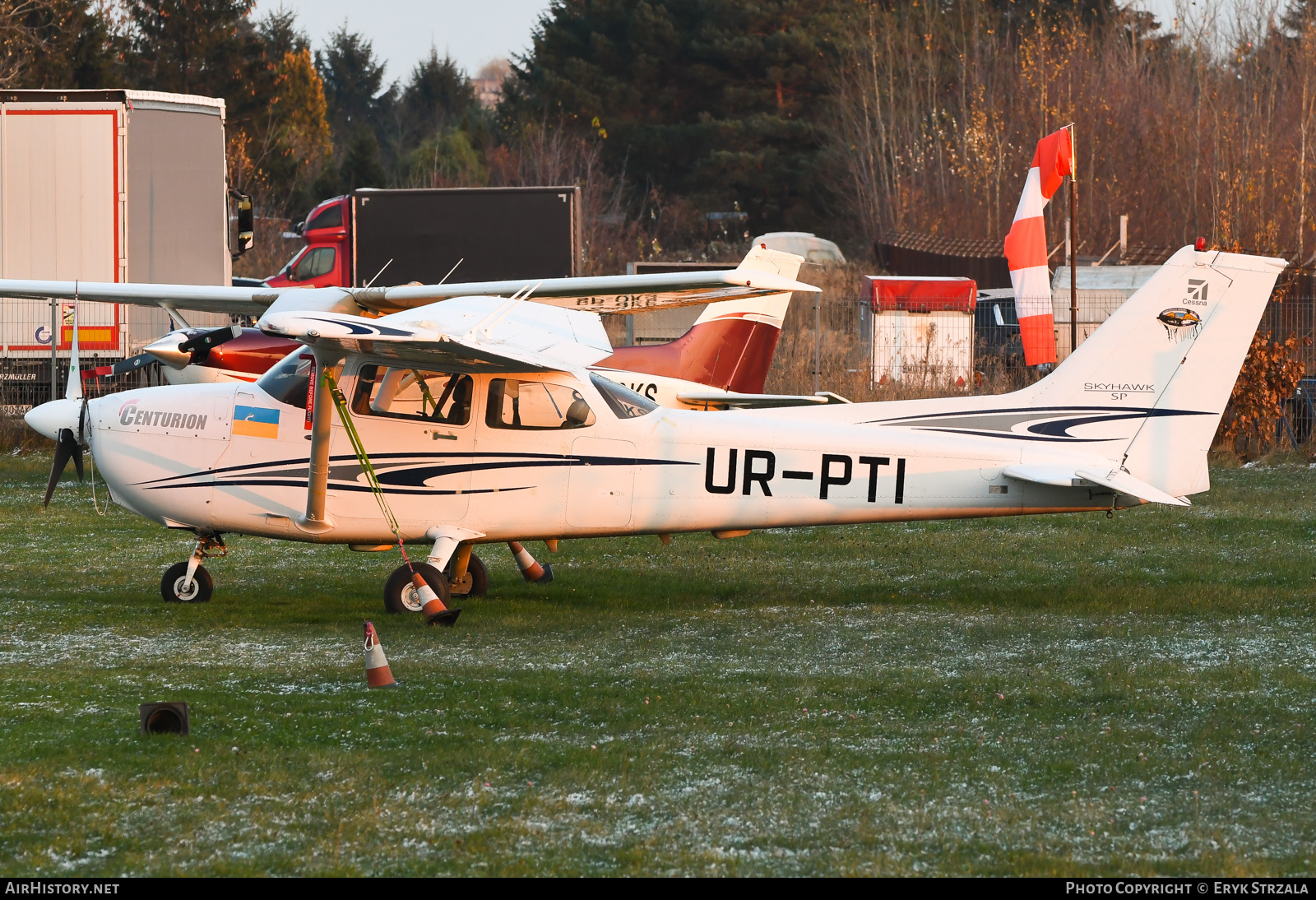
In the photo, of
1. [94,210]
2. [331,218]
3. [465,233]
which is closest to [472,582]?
[94,210]

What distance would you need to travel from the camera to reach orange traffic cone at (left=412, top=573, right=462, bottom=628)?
8.59 m

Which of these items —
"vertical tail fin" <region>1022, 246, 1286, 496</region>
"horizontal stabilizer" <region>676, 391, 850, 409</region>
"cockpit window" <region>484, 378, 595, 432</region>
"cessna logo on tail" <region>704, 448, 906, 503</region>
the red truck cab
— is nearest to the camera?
"vertical tail fin" <region>1022, 246, 1286, 496</region>

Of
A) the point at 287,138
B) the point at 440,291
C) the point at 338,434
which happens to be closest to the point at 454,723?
the point at 338,434

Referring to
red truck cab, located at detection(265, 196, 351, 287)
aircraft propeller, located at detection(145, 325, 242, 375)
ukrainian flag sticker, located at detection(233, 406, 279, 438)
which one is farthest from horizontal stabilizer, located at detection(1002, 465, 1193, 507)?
red truck cab, located at detection(265, 196, 351, 287)

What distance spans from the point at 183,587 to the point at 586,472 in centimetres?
284

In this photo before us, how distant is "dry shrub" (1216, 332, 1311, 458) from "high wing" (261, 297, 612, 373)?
1169 cm

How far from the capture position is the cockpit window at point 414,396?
9.29 meters

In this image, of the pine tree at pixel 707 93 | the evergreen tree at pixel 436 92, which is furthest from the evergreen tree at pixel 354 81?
the pine tree at pixel 707 93

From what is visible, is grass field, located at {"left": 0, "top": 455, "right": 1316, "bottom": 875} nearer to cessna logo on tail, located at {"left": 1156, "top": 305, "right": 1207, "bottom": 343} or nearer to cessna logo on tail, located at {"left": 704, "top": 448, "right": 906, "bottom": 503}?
cessna logo on tail, located at {"left": 704, "top": 448, "right": 906, "bottom": 503}

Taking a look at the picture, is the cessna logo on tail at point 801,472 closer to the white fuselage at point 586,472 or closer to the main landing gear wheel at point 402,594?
the white fuselage at point 586,472

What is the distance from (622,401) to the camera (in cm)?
947

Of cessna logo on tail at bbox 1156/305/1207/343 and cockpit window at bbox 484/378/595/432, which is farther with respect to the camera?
cockpit window at bbox 484/378/595/432

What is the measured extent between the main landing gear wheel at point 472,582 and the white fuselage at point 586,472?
0.81 meters

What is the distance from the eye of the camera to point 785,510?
30.3 feet
